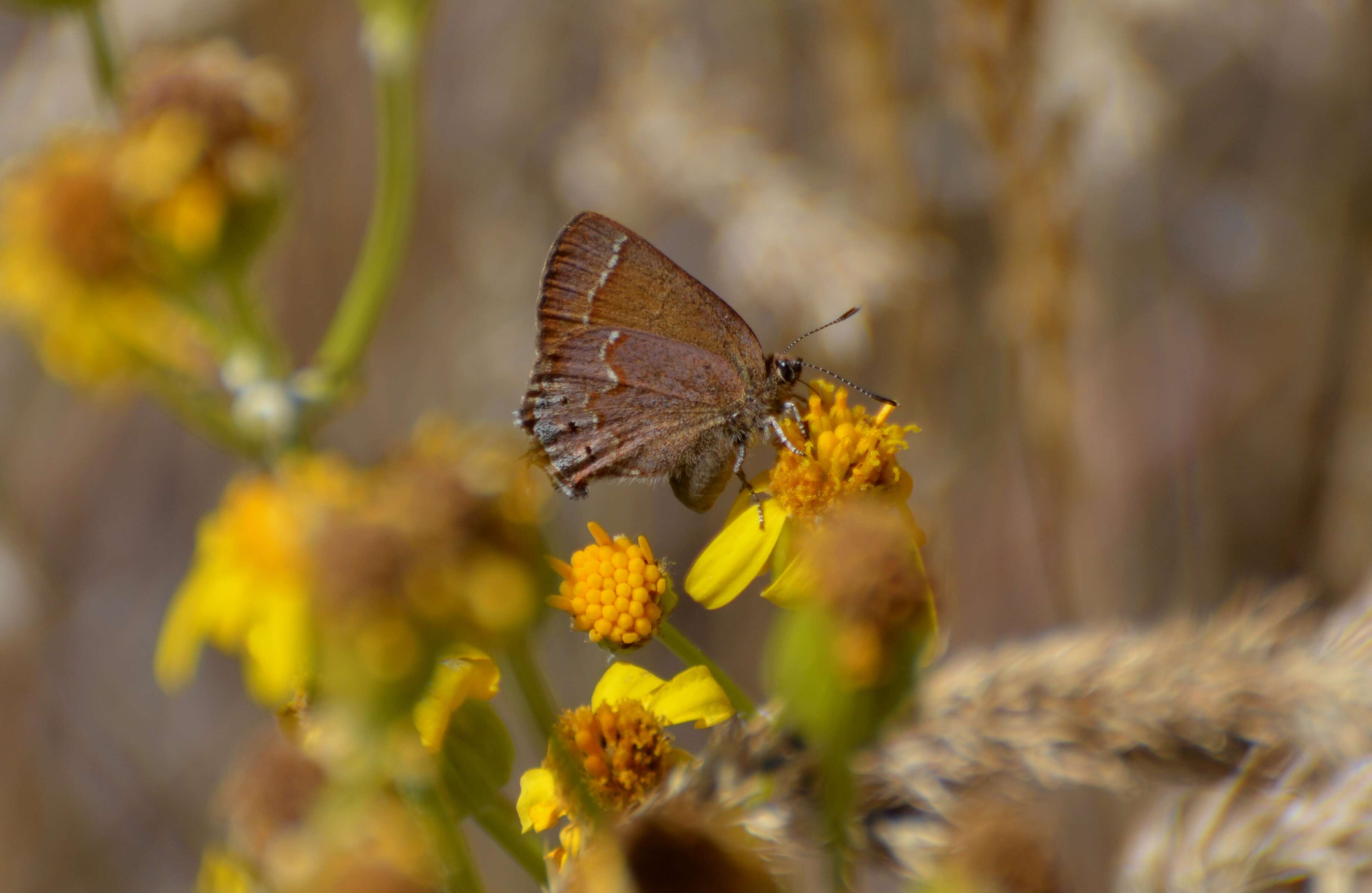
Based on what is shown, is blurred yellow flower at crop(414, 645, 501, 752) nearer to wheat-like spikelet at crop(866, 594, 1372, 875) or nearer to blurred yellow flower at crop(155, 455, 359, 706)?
blurred yellow flower at crop(155, 455, 359, 706)

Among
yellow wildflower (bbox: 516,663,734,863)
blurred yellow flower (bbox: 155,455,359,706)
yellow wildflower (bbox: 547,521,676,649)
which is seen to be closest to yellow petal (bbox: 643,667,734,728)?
yellow wildflower (bbox: 516,663,734,863)

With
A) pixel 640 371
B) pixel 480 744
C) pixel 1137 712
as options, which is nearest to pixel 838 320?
pixel 640 371

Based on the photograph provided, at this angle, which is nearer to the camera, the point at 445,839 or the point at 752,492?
the point at 445,839

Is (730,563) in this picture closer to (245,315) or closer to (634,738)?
(634,738)

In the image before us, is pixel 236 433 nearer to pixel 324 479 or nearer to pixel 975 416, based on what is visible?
pixel 324 479

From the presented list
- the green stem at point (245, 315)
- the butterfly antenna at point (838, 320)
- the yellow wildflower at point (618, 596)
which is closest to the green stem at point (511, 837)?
the yellow wildflower at point (618, 596)

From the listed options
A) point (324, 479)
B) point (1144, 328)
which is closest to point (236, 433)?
point (324, 479)

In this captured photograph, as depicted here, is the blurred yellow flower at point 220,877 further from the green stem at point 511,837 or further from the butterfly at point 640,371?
the butterfly at point 640,371
